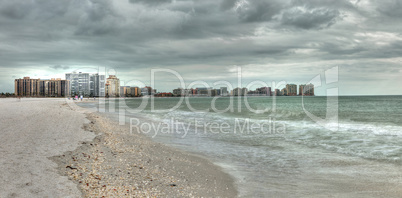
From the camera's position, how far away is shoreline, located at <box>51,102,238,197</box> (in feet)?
18.5

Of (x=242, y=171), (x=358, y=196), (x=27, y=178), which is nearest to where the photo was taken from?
(x=27, y=178)

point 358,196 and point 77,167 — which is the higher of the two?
point 77,167

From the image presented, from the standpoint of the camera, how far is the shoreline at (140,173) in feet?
18.5

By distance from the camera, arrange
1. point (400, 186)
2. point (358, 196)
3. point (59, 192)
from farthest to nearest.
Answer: point (400, 186), point (358, 196), point (59, 192)

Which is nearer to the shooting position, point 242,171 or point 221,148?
point 242,171

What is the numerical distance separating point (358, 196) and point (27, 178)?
7982 millimetres

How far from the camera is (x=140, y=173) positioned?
22.5 feet

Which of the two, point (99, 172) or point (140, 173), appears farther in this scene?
A: point (140, 173)

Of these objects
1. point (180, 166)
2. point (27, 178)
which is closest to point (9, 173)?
point (27, 178)

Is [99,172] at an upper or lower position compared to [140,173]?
upper

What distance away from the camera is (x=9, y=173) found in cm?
577

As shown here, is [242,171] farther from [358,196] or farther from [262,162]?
[358,196]

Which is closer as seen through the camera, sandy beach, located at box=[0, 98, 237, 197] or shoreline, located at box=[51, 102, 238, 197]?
sandy beach, located at box=[0, 98, 237, 197]

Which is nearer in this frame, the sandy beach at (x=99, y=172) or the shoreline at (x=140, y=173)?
the sandy beach at (x=99, y=172)
